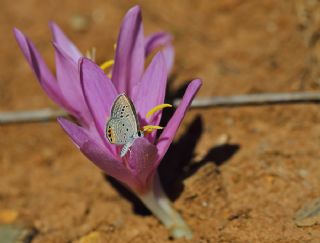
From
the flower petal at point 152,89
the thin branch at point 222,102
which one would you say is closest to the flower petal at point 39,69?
the flower petal at point 152,89

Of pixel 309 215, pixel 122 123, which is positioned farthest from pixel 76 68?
pixel 309 215

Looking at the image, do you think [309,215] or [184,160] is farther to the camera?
[184,160]

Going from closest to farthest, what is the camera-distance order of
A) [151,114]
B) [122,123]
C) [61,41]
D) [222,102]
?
[122,123], [151,114], [61,41], [222,102]

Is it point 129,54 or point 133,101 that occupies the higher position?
point 129,54

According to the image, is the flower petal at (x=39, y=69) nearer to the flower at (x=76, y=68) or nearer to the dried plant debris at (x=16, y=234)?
the flower at (x=76, y=68)

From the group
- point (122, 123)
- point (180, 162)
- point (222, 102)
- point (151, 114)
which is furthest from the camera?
point (222, 102)

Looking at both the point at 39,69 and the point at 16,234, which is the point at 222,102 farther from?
the point at 16,234

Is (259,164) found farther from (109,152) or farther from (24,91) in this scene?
(24,91)
